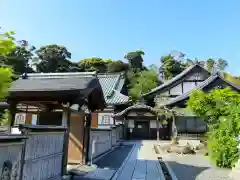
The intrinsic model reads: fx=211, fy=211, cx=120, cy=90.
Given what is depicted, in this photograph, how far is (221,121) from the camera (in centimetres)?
979

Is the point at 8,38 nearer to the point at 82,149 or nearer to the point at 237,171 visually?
the point at 82,149

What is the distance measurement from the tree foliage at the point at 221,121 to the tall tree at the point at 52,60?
35304mm

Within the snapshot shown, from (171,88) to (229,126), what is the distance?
61.1 ft

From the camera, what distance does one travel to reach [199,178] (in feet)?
25.0

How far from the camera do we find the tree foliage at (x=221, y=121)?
8.82 metres

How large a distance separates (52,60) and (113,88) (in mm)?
20431

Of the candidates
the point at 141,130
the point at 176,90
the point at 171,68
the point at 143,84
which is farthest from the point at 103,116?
the point at 171,68

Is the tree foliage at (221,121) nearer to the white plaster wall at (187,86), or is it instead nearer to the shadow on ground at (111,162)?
the shadow on ground at (111,162)

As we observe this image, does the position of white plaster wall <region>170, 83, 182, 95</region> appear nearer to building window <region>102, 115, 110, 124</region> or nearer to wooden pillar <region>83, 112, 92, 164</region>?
building window <region>102, 115, 110, 124</region>

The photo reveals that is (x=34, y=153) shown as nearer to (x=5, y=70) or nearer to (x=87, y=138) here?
(x=5, y=70)

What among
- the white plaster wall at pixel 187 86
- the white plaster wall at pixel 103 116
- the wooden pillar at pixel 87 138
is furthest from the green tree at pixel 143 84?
the wooden pillar at pixel 87 138

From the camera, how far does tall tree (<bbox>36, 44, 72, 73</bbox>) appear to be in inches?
1662

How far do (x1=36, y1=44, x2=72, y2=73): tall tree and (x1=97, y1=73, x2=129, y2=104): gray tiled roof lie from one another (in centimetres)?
1570

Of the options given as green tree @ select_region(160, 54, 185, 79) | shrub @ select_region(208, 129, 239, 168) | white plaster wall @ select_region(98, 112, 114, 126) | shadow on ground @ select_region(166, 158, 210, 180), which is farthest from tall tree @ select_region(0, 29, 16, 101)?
green tree @ select_region(160, 54, 185, 79)
